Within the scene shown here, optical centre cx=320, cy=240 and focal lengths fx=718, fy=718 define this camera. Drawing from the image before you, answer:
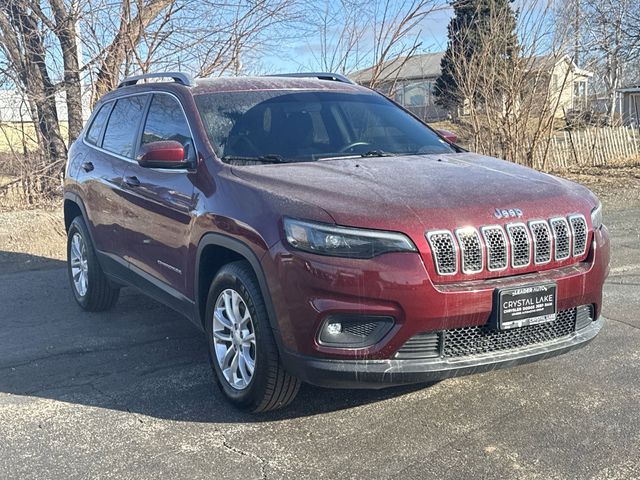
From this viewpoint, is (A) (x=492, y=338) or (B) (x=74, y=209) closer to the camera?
(A) (x=492, y=338)

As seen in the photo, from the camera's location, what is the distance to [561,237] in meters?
3.84

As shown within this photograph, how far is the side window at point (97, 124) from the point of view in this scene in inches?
249

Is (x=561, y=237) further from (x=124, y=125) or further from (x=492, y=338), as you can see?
(x=124, y=125)

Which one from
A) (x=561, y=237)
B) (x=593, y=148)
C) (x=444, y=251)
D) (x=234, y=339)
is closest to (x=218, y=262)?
(x=234, y=339)

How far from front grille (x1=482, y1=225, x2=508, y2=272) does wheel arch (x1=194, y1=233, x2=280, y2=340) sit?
3.70 ft

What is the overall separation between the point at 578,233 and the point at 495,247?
2.06 feet

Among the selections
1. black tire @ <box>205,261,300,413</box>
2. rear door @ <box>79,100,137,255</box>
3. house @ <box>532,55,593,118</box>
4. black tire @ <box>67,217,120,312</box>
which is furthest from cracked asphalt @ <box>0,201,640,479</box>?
house @ <box>532,55,593,118</box>

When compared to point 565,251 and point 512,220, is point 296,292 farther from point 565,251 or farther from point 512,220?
point 565,251

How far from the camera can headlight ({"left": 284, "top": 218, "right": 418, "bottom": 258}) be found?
3477 millimetres

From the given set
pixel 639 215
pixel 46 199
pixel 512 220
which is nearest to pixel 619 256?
pixel 639 215

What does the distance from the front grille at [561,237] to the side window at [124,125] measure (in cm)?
321

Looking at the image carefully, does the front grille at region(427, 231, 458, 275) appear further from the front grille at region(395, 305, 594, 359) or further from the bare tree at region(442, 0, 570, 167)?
→ the bare tree at region(442, 0, 570, 167)

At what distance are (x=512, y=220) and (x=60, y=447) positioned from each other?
262 centimetres

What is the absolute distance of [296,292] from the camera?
3.52m
